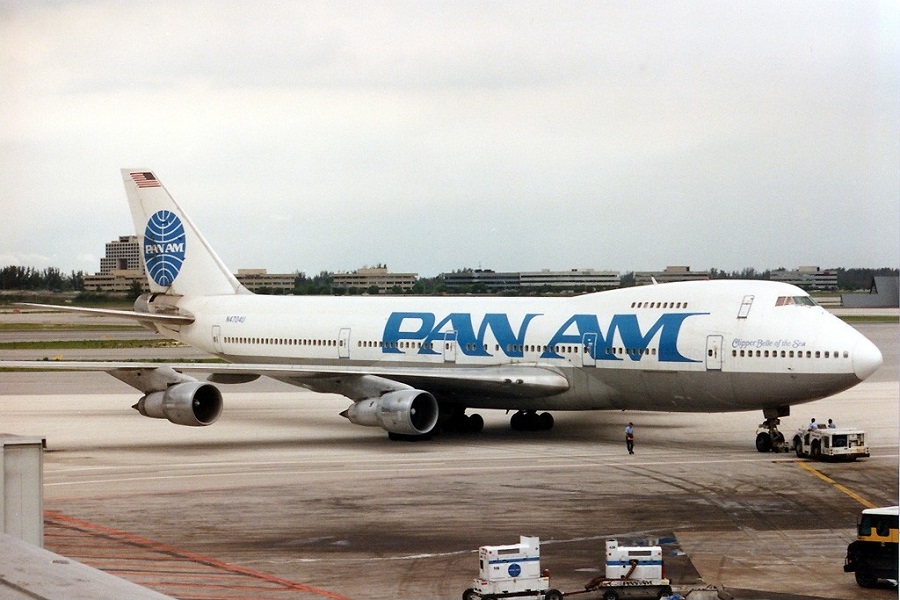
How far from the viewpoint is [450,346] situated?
36.6m

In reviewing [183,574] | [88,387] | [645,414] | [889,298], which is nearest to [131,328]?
[88,387]

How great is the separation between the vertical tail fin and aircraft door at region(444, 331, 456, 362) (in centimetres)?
1123

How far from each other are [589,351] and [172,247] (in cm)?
1823

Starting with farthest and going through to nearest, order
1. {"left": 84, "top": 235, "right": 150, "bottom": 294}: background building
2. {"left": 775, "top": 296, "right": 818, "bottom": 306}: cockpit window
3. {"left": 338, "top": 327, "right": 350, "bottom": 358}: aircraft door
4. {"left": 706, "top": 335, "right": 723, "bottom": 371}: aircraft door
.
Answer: {"left": 84, "top": 235, "right": 150, "bottom": 294}: background building
{"left": 338, "top": 327, "right": 350, "bottom": 358}: aircraft door
{"left": 775, "top": 296, "right": 818, "bottom": 306}: cockpit window
{"left": 706, "top": 335, "right": 723, "bottom": 371}: aircraft door

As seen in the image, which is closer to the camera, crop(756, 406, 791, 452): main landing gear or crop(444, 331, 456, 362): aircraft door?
crop(756, 406, 791, 452): main landing gear

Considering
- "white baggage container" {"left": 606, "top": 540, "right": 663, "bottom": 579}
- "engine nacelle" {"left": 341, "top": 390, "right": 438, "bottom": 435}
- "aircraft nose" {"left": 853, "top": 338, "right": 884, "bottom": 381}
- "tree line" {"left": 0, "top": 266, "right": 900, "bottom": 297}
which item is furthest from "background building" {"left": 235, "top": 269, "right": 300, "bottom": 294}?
"white baggage container" {"left": 606, "top": 540, "right": 663, "bottom": 579}

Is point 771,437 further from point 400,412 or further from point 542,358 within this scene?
point 400,412

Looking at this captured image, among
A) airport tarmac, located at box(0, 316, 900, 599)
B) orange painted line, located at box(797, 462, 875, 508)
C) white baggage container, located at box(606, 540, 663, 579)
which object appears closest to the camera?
white baggage container, located at box(606, 540, 663, 579)

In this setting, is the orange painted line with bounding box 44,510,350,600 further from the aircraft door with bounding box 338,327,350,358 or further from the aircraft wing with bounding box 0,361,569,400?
the aircraft door with bounding box 338,327,350,358

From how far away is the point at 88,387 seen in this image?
55.0m

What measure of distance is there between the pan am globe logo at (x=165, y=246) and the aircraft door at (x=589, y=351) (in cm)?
1749

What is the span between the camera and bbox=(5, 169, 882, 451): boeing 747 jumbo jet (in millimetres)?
31203

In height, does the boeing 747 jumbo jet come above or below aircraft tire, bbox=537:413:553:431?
above

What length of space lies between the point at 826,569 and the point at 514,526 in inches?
224
